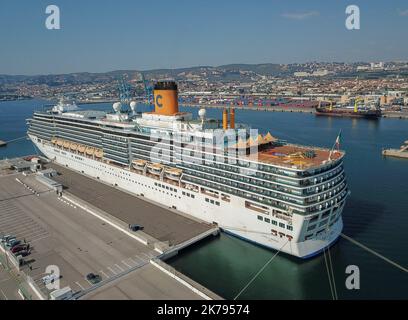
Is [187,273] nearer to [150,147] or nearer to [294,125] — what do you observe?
[150,147]

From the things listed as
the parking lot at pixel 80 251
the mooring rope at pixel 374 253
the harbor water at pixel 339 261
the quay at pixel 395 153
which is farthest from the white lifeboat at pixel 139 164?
the quay at pixel 395 153

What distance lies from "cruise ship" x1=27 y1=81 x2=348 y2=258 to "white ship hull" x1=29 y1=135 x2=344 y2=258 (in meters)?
0.09

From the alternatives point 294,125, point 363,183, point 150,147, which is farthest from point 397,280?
point 294,125

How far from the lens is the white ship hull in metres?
24.7

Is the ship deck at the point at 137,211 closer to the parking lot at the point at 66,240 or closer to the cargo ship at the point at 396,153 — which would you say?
the parking lot at the point at 66,240

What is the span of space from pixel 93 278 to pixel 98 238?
6163 millimetres

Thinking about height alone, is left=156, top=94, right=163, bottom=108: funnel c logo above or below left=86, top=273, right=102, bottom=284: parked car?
above

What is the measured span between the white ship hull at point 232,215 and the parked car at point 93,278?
37.9 ft

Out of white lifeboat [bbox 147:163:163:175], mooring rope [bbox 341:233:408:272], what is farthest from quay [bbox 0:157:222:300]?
mooring rope [bbox 341:233:408:272]

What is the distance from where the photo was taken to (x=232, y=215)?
91.6 feet

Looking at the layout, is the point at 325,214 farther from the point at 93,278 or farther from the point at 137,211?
the point at 137,211

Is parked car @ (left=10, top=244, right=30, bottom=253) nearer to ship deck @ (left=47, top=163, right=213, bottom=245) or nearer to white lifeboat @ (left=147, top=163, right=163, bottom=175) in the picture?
ship deck @ (left=47, top=163, right=213, bottom=245)

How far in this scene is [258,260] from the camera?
25.5m

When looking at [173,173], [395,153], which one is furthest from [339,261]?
[395,153]
